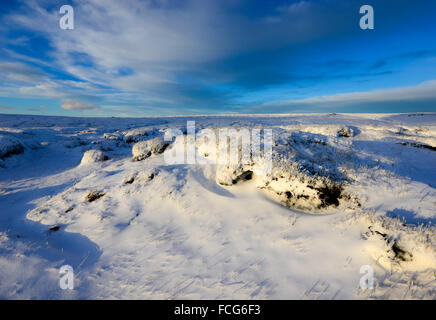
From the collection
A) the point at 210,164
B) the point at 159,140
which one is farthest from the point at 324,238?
the point at 159,140

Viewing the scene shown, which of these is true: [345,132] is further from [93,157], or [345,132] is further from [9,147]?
[9,147]

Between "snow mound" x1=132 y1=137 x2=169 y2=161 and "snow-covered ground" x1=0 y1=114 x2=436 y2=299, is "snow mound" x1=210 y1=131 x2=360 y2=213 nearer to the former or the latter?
"snow-covered ground" x1=0 y1=114 x2=436 y2=299

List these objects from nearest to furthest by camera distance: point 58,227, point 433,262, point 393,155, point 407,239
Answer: point 433,262
point 407,239
point 58,227
point 393,155

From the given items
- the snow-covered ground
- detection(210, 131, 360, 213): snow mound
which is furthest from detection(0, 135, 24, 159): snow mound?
detection(210, 131, 360, 213): snow mound

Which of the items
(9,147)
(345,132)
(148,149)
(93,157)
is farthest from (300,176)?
(9,147)

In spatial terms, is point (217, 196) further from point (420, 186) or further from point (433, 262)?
point (420, 186)

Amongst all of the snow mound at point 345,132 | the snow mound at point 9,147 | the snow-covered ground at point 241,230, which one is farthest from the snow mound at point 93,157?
the snow mound at point 345,132
